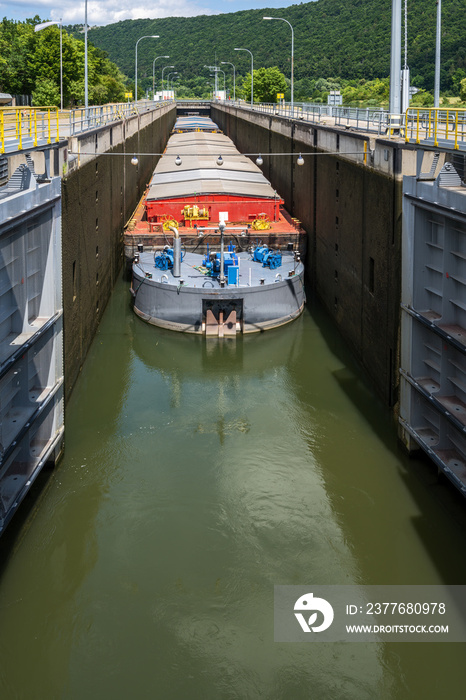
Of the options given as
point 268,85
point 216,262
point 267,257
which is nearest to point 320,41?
Result: point 268,85

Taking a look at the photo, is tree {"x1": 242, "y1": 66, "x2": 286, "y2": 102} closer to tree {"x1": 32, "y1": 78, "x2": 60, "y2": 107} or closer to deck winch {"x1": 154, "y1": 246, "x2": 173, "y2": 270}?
tree {"x1": 32, "y1": 78, "x2": 60, "y2": 107}

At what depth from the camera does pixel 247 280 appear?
20.6m

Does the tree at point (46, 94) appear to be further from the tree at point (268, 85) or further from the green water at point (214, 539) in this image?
the green water at point (214, 539)

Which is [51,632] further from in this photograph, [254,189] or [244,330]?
[254,189]

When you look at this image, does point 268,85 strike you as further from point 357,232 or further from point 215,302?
point 357,232

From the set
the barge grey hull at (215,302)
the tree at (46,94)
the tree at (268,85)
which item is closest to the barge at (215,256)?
the barge grey hull at (215,302)

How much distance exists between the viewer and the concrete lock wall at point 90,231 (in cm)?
1527

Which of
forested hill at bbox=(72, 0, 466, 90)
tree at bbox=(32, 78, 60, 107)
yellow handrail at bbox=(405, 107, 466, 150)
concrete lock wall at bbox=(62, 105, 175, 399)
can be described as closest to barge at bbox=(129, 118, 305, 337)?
concrete lock wall at bbox=(62, 105, 175, 399)

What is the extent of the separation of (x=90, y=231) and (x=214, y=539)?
34.8 feet

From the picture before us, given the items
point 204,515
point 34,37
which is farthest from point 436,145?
point 34,37

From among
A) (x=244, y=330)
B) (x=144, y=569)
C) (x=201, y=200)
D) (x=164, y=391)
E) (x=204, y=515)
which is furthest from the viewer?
(x=201, y=200)

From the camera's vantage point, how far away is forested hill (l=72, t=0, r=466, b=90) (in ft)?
269

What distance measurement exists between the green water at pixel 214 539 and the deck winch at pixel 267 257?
5.11m

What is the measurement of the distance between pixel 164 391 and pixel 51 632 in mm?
8169
